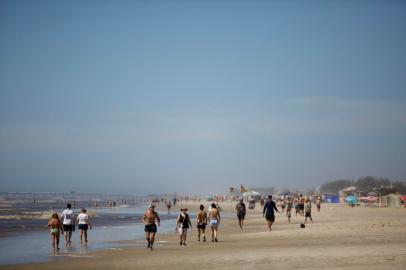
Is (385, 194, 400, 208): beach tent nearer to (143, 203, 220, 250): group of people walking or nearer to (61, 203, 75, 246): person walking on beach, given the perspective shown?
(143, 203, 220, 250): group of people walking

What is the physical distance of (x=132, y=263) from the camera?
1396cm

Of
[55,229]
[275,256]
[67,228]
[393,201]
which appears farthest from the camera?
[393,201]

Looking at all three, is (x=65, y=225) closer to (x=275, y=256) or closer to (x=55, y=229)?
(x=55, y=229)

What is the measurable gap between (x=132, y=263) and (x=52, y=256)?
4142mm

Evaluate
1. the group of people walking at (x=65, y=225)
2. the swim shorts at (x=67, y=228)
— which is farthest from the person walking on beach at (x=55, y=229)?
the swim shorts at (x=67, y=228)

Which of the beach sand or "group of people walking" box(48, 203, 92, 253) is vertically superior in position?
"group of people walking" box(48, 203, 92, 253)

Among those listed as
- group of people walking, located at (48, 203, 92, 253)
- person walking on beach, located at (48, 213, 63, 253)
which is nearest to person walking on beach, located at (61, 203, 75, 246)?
group of people walking, located at (48, 203, 92, 253)

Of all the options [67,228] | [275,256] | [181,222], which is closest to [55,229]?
[67,228]

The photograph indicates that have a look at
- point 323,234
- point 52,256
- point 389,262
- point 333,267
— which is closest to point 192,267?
point 333,267

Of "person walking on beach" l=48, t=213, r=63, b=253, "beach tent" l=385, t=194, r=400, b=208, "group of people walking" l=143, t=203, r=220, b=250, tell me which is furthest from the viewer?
"beach tent" l=385, t=194, r=400, b=208

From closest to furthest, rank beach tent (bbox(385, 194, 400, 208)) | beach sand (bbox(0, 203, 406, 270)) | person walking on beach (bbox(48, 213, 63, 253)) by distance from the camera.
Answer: beach sand (bbox(0, 203, 406, 270))
person walking on beach (bbox(48, 213, 63, 253))
beach tent (bbox(385, 194, 400, 208))

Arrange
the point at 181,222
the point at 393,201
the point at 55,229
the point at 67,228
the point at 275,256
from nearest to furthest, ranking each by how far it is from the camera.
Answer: the point at 275,256 < the point at 55,229 < the point at 181,222 < the point at 67,228 < the point at 393,201

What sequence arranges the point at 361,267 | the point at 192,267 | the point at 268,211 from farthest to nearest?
the point at 268,211, the point at 192,267, the point at 361,267

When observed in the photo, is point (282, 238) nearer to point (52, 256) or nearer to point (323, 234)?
point (323, 234)
